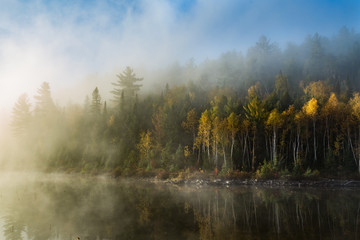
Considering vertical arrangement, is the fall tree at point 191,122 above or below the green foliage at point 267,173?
above

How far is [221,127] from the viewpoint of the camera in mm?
53625

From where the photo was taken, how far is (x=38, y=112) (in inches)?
3514

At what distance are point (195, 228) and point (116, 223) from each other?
6888mm

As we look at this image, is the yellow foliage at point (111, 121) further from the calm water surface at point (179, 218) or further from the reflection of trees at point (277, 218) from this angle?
the reflection of trees at point (277, 218)

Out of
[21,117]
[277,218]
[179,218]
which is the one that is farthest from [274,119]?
[21,117]

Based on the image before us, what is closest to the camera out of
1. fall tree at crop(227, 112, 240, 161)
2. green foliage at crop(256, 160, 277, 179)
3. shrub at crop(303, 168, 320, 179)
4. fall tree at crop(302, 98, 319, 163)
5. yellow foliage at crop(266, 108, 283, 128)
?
shrub at crop(303, 168, 320, 179)

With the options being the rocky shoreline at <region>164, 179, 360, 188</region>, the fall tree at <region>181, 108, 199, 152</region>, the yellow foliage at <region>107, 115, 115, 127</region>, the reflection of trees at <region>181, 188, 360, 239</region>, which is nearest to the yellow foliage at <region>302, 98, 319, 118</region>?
the rocky shoreline at <region>164, 179, 360, 188</region>

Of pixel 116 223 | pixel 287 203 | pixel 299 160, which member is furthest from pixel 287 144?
pixel 116 223

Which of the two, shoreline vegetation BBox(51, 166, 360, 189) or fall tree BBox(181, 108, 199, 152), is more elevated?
fall tree BBox(181, 108, 199, 152)

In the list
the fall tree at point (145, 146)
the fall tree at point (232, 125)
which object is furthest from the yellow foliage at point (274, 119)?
the fall tree at point (145, 146)

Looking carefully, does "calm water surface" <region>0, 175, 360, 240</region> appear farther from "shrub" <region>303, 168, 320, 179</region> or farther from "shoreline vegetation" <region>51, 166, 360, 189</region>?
"shrub" <region>303, 168, 320, 179</region>

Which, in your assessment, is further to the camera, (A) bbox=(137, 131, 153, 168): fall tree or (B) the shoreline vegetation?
(A) bbox=(137, 131, 153, 168): fall tree

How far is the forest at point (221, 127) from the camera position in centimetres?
5078

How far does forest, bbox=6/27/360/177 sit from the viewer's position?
50.8m
